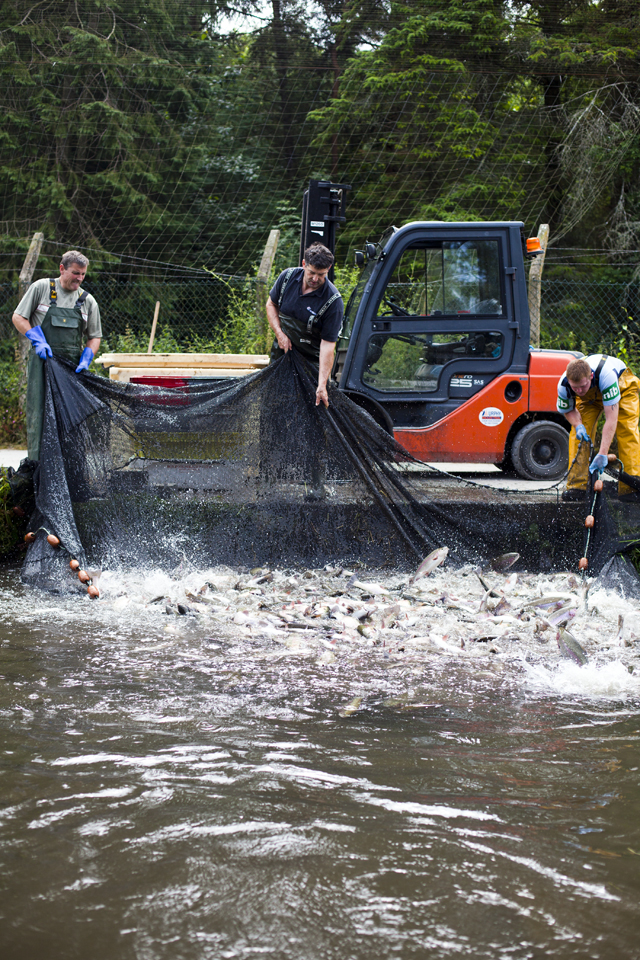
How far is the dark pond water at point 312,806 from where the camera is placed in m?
2.04

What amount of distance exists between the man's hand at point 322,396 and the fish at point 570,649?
2.12 m

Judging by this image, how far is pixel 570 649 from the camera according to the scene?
13.2 feet

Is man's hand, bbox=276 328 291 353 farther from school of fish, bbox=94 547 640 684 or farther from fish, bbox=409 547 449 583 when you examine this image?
fish, bbox=409 547 449 583

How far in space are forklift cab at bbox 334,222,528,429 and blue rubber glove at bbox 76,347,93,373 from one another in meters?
2.34

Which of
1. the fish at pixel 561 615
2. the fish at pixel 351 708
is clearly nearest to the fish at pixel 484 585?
the fish at pixel 561 615

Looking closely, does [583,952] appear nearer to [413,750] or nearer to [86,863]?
[413,750]

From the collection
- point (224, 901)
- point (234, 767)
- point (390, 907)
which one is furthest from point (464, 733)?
point (224, 901)

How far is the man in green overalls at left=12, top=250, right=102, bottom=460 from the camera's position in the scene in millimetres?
5410

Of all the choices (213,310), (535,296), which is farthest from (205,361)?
(213,310)

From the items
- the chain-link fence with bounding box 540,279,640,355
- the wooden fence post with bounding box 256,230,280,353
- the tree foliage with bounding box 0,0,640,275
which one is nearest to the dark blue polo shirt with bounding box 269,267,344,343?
the wooden fence post with bounding box 256,230,280,353

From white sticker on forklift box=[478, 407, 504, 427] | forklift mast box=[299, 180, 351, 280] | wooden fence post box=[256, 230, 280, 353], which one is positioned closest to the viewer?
forklift mast box=[299, 180, 351, 280]

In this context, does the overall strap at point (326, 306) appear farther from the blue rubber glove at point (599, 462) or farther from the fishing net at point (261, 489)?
the blue rubber glove at point (599, 462)

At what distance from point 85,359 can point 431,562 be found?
262cm

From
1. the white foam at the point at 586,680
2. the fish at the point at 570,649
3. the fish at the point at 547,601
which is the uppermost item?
the fish at the point at 547,601
